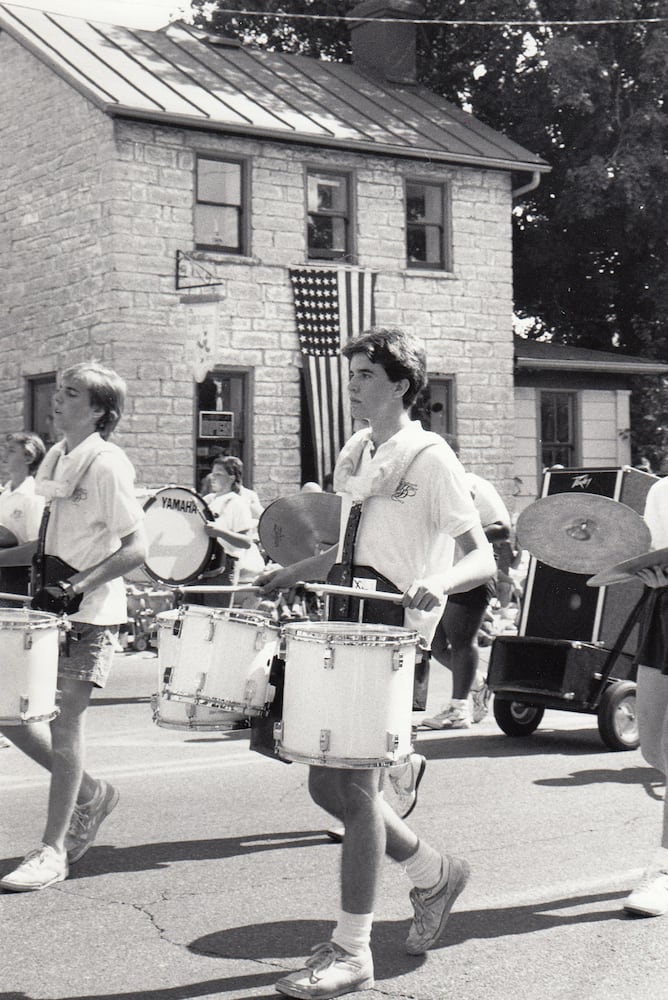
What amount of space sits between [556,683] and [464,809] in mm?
1812

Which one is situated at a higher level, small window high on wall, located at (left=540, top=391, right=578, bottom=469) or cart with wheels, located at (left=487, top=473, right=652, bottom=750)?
small window high on wall, located at (left=540, top=391, right=578, bottom=469)

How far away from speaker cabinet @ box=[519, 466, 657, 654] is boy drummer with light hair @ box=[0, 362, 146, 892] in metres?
3.74

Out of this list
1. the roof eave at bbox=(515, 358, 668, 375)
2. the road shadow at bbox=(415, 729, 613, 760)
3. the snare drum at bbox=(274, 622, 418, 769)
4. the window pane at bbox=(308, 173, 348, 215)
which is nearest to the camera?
the snare drum at bbox=(274, 622, 418, 769)

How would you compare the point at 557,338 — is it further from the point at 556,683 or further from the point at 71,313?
the point at 556,683

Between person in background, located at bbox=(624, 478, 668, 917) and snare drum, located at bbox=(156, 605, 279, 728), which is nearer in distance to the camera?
snare drum, located at bbox=(156, 605, 279, 728)

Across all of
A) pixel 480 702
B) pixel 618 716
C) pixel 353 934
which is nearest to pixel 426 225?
pixel 480 702

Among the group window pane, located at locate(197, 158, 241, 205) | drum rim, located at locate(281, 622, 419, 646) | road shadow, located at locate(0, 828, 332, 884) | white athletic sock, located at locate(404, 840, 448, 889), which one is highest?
window pane, located at locate(197, 158, 241, 205)

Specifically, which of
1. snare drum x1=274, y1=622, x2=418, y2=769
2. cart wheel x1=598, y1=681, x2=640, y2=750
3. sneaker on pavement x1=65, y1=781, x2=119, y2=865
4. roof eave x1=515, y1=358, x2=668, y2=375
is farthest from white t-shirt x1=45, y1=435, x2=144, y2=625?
roof eave x1=515, y1=358, x2=668, y2=375

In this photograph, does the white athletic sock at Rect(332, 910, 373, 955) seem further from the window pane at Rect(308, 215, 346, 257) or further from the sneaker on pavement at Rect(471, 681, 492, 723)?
the window pane at Rect(308, 215, 346, 257)

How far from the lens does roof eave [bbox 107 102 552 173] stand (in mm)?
18641

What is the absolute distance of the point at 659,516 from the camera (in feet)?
17.6

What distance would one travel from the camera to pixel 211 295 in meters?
18.6

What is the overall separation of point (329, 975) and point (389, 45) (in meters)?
22.5

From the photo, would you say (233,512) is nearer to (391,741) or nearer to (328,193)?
(391,741)
